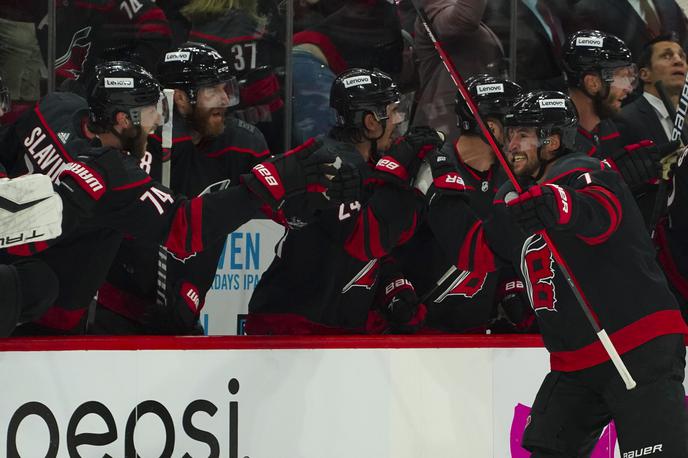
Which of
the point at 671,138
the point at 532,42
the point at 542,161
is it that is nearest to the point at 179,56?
the point at 542,161

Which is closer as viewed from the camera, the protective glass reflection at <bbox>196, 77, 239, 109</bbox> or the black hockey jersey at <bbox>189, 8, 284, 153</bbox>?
the protective glass reflection at <bbox>196, 77, 239, 109</bbox>

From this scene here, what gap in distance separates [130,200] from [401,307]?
1.11 metres

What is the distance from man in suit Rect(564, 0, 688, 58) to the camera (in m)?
5.63

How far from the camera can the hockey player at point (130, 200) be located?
3.74 m

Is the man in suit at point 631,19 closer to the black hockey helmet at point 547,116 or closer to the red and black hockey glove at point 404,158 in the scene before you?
the red and black hockey glove at point 404,158

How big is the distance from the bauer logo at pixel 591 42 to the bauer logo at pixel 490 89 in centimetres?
56

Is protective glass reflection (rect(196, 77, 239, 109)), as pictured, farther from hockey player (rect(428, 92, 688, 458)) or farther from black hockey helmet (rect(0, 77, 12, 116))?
hockey player (rect(428, 92, 688, 458))

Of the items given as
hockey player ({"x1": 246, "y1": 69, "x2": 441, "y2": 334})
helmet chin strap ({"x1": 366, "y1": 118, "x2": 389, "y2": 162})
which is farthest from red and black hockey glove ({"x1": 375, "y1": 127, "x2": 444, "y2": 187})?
helmet chin strap ({"x1": 366, "y1": 118, "x2": 389, "y2": 162})

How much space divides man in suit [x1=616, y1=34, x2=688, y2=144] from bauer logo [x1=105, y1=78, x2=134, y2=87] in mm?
2073

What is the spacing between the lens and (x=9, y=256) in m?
3.80

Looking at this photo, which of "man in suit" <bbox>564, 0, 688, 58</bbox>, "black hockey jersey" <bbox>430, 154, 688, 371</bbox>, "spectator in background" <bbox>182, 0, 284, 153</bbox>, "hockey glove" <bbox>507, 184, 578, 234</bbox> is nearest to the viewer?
"hockey glove" <bbox>507, 184, 578, 234</bbox>

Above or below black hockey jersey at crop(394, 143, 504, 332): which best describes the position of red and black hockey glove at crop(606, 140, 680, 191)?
above

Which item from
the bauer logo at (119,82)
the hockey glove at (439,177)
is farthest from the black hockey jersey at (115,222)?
the hockey glove at (439,177)

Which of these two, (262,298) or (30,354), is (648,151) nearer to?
(262,298)
